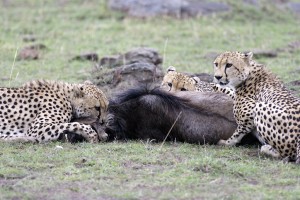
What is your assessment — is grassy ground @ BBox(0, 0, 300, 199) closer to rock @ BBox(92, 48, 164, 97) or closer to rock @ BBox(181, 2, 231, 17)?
rock @ BBox(92, 48, 164, 97)

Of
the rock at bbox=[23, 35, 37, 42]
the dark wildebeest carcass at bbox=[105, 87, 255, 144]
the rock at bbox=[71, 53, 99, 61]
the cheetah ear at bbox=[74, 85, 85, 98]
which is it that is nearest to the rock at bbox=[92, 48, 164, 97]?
the rock at bbox=[71, 53, 99, 61]

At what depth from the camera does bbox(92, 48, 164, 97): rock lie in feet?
31.2

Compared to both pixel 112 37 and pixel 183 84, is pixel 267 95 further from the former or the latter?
pixel 112 37

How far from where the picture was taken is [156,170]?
237 inches

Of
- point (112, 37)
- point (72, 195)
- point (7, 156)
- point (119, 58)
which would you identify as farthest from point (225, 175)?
point (112, 37)

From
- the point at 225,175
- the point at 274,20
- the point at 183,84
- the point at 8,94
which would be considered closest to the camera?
the point at 225,175

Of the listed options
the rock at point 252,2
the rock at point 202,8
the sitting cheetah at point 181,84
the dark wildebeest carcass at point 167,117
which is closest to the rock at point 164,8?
the rock at point 202,8

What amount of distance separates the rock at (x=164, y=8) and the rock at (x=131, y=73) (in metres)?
4.32

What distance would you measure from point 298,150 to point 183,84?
8.17ft

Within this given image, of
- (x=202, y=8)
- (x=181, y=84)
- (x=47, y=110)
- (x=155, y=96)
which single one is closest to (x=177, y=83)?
(x=181, y=84)

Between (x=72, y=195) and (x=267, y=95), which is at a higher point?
(x=267, y=95)

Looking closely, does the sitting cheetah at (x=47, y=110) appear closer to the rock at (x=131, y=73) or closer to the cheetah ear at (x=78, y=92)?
the cheetah ear at (x=78, y=92)

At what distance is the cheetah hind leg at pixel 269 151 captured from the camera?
253 inches

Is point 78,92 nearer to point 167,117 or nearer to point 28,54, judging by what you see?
point 167,117
